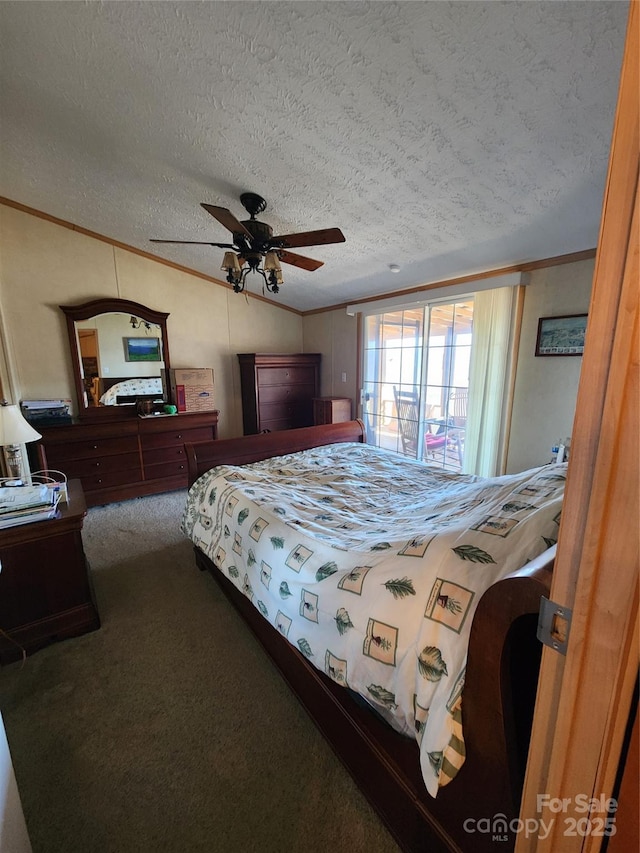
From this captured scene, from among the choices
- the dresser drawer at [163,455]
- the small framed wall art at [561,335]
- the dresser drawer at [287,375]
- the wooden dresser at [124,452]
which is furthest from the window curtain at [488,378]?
the dresser drawer at [163,455]

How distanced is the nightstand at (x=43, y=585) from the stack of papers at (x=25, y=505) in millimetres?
33

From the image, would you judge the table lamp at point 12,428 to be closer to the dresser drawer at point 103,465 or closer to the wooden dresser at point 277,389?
the dresser drawer at point 103,465

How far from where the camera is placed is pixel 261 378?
14.6ft

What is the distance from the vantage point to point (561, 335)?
2.60 m

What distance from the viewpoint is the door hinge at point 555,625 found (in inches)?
20.5

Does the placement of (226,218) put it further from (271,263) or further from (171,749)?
(171,749)

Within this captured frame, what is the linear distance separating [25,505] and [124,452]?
2051 millimetres

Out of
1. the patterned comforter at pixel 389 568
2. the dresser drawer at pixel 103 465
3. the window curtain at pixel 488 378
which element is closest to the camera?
the patterned comforter at pixel 389 568

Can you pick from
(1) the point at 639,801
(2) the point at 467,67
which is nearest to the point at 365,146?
(2) the point at 467,67

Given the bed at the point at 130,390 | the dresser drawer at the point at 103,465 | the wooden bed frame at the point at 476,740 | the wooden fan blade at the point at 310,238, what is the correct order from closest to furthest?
the wooden bed frame at the point at 476,740 < the wooden fan blade at the point at 310,238 < the dresser drawer at the point at 103,465 < the bed at the point at 130,390

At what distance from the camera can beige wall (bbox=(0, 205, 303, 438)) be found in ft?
10.9

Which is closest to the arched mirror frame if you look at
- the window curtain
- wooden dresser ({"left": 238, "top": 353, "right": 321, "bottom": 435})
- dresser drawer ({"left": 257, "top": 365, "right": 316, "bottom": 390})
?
wooden dresser ({"left": 238, "top": 353, "right": 321, "bottom": 435})

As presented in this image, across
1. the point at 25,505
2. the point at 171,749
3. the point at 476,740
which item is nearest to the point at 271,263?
the point at 25,505

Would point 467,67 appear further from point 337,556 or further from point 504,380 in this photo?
point 504,380
